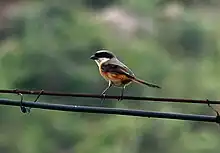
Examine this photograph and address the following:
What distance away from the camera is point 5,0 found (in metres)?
9.29

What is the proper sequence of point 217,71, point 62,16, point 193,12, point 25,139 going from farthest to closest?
point 193,12 < point 62,16 < point 217,71 < point 25,139

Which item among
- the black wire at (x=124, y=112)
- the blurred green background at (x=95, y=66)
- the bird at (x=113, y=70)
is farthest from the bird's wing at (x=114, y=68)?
the blurred green background at (x=95, y=66)

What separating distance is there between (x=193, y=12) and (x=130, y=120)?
107 inches

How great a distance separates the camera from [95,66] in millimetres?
6926

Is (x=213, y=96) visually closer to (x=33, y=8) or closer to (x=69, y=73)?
(x=69, y=73)

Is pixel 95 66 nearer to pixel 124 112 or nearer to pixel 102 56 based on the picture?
pixel 102 56

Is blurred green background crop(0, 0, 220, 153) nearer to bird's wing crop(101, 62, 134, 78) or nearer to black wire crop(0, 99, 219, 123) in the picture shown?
bird's wing crop(101, 62, 134, 78)

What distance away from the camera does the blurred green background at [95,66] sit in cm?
599

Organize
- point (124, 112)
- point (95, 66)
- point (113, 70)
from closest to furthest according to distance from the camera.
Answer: point (124, 112)
point (113, 70)
point (95, 66)

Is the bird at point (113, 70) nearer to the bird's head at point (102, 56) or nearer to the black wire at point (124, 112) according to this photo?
the bird's head at point (102, 56)

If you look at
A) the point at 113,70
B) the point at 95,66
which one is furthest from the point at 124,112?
the point at 95,66

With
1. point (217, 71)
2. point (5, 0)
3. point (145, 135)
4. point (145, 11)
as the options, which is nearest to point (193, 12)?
point (145, 11)

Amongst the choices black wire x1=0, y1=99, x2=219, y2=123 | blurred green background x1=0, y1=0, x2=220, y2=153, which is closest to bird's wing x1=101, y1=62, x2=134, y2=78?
black wire x1=0, y1=99, x2=219, y2=123

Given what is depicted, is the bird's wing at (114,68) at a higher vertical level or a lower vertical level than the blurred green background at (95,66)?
higher
